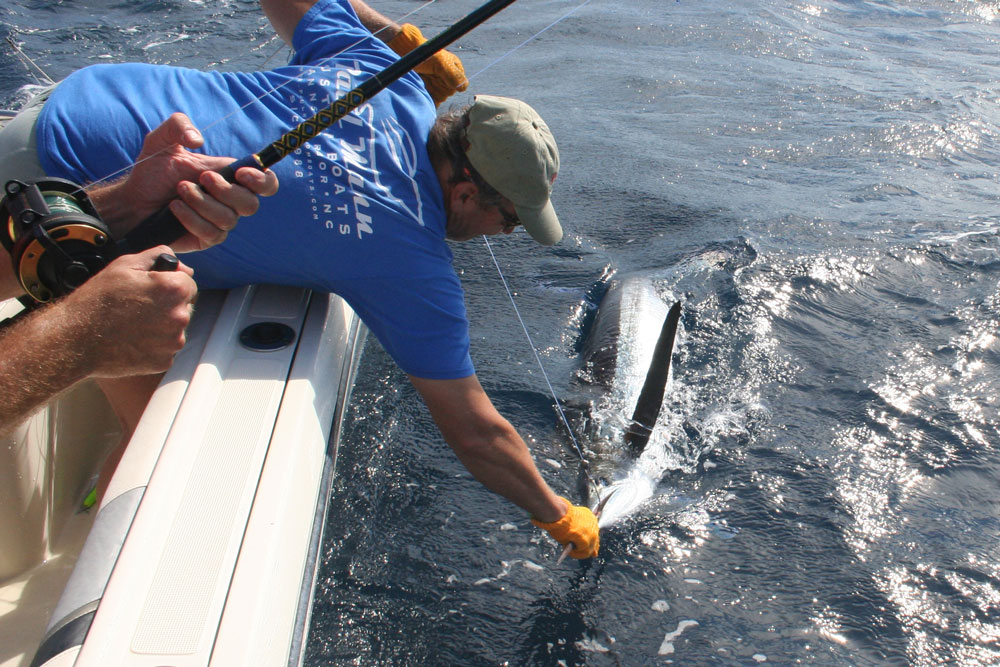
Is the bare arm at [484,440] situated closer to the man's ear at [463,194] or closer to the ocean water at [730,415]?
the ocean water at [730,415]

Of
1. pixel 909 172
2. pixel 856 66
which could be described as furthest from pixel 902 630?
pixel 856 66

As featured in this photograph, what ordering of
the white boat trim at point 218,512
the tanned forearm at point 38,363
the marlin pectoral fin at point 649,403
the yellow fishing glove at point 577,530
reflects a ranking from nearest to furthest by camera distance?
the tanned forearm at point 38,363, the white boat trim at point 218,512, the yellow fishing glove at point 577,530, the marlin pectoral fin at point 649,403

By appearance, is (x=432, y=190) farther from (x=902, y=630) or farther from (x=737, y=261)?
(x=737, y=261)

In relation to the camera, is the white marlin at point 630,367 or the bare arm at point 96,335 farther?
the white marlin at point 630,367

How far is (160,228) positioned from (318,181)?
1.94 ft

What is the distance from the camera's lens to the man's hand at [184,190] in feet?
5.57

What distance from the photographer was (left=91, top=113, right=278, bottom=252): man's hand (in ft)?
5.57

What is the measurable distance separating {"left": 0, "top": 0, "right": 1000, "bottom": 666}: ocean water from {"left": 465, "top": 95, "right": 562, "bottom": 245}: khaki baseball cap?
1296 millimetres

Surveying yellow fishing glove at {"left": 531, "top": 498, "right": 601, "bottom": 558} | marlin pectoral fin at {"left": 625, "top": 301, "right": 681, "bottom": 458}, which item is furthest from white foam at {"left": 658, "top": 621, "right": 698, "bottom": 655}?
marlin pectoral fin at {"left": 625, "top": 301, "right": 681, "bottom": 458}

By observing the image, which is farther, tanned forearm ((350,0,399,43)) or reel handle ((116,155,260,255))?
tanned forearm ((350,0,399,43))

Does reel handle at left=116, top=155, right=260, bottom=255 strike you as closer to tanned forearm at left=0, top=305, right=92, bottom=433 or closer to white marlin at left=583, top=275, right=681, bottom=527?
tanned forearm at left=0, top=305, right=92, bottom=433

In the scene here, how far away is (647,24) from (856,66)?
2.94m

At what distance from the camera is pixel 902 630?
8.05 ft

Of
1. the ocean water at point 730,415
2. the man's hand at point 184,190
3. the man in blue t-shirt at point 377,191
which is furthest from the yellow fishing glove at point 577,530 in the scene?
the man's hand at point 184,190
